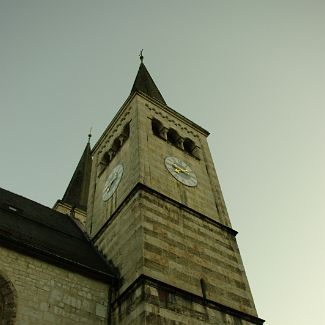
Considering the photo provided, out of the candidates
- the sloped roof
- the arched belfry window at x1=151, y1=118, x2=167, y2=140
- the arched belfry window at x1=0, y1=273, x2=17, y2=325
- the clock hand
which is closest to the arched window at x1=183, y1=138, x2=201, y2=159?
the arched belfry window at x1=151, y1=118, x2=167, y2=140

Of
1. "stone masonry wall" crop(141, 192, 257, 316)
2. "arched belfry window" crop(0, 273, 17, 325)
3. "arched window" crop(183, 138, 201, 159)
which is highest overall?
"arched window" crop(183, 138, 201, 159)

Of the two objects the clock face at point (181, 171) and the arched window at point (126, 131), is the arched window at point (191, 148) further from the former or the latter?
the arched window at point (126, 131)

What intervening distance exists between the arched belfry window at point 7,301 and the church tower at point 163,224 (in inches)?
105

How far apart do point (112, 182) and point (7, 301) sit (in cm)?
743

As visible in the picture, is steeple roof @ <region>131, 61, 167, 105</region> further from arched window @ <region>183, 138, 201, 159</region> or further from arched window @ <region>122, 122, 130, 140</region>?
arched window @ <region>122, 122, 130, 140</region>

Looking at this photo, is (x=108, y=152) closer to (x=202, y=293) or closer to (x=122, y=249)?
(x=122, y=249)

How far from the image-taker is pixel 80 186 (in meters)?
27.9

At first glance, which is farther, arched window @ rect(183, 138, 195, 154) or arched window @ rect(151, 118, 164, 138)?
arched window @ rect(183, 138, 195, 154)

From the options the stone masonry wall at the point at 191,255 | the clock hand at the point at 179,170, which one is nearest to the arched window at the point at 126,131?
the clock hand at the point at 179,170

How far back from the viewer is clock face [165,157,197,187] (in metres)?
15.8

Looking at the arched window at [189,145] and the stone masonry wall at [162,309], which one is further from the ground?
the arched window at [189,145]

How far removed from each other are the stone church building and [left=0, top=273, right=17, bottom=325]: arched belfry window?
0.02m

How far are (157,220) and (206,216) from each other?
7.92 ft

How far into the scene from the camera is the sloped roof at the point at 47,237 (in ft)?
36.1
